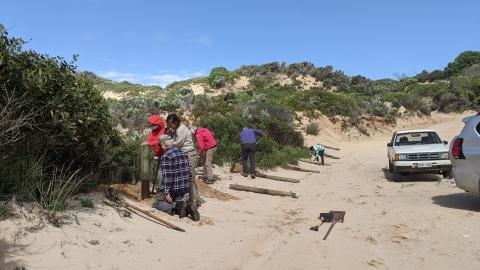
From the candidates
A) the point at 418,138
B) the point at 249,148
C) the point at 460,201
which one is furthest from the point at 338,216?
Answer: the point at 418,138

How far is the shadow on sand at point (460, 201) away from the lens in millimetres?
9961

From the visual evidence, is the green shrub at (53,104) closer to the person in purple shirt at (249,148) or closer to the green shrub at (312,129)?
the person in purple shirt at (249,148)

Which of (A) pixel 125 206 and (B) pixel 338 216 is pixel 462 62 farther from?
(A) pixel 125 206

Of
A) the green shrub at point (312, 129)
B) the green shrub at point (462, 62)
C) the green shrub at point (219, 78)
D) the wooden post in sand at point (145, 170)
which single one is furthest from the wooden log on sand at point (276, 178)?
the green shrub at point (462, 62)

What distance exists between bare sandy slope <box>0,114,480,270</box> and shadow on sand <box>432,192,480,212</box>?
0.02 meters

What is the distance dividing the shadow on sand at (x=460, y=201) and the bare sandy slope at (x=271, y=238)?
19 millimetres

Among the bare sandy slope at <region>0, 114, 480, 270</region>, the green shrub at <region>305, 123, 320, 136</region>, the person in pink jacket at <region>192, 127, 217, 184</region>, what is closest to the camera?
the bare sandy slope at <region>0, 114, 480, 270</region>

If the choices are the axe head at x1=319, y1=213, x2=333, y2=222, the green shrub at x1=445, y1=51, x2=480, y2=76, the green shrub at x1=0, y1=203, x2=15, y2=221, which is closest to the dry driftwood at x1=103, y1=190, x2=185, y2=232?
the green shrub at x1=0, y1=203, x2=15, y2=221

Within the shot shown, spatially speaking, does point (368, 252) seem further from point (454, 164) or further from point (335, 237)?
point (454, 164)

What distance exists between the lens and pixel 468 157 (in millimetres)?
9289

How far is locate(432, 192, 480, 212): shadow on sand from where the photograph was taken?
32.7 ft

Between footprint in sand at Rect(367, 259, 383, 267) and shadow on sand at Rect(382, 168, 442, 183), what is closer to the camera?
footprint in sand at Rect(367, 259, 383, 267)

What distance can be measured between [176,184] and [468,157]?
5486 mm

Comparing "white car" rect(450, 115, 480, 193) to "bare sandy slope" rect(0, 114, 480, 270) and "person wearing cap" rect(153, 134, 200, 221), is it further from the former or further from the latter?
"person wearing cap" rect(153, 134, 200, 221)
